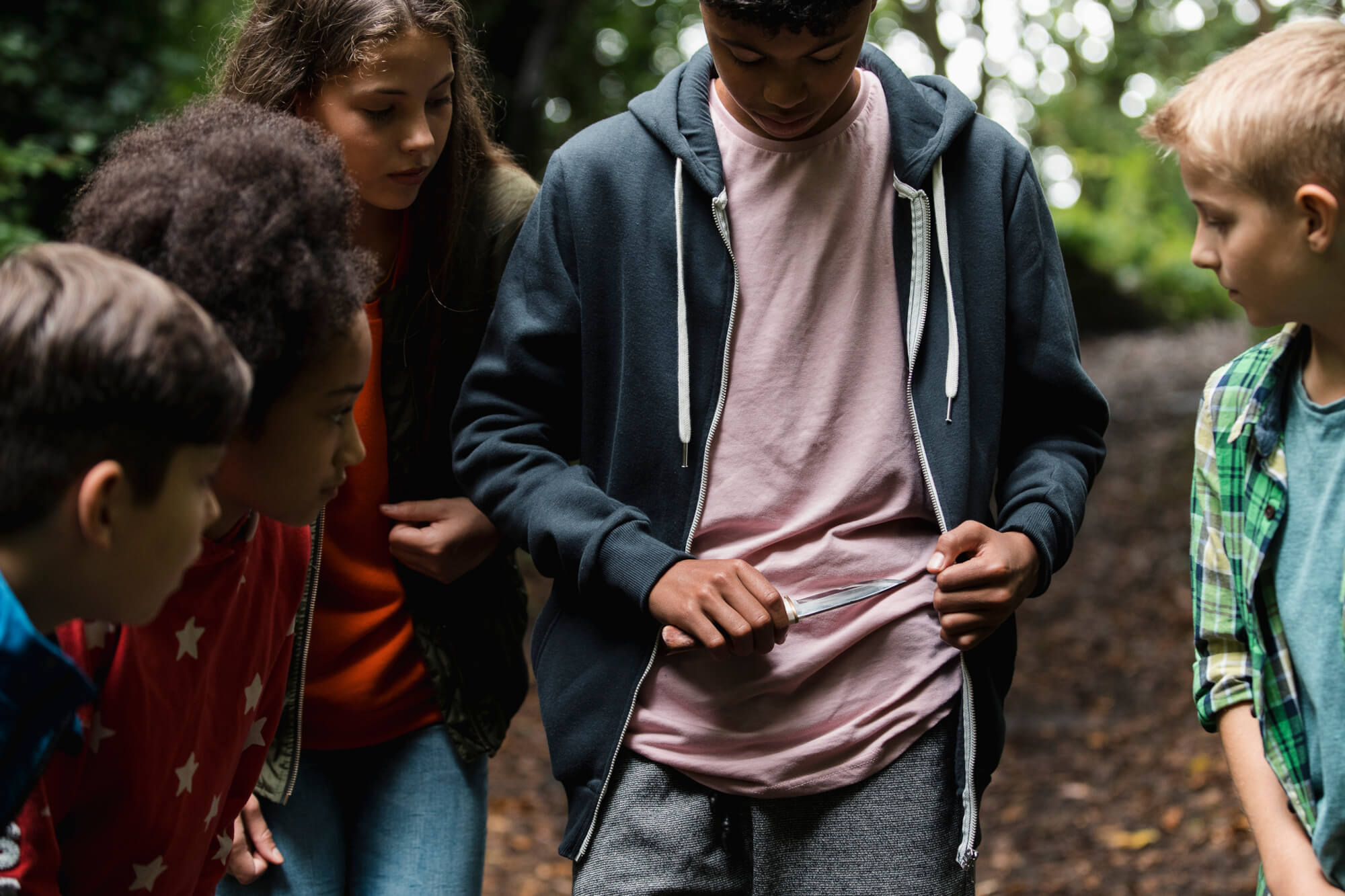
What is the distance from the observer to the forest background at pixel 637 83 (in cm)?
552

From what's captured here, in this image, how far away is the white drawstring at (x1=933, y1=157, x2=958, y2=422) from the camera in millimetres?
2014

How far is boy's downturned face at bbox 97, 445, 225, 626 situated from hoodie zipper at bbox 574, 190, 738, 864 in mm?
789

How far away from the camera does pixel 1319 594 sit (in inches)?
68.3

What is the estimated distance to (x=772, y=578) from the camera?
6.55 ft

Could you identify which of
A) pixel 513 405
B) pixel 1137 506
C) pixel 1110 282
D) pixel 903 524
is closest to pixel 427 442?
pixel 513 405

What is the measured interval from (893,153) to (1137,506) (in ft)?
25.2

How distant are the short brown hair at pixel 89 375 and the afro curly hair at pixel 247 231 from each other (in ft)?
0.45

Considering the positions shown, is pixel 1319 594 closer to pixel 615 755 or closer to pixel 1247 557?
pixel 1247 557

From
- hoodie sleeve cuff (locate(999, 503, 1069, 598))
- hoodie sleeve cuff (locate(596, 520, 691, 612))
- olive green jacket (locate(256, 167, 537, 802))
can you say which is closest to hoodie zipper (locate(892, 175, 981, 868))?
hoodie sleeve cuff (locate(999, 503, 1069, 598))

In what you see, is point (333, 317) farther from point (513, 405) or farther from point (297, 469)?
point (513, 405)

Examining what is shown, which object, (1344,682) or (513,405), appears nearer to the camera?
(1344,682)

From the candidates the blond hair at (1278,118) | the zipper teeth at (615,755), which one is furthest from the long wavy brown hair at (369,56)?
the blond hair at (1278,118)

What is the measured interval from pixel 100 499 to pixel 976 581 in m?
1.17

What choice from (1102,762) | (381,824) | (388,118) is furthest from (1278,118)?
(1102,762)
